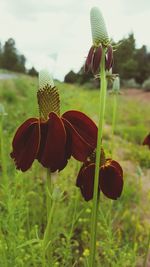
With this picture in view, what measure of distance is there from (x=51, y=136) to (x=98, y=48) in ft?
0.63

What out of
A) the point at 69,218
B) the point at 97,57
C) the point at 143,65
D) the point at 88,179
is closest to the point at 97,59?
the point at 97,57

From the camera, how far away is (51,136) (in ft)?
3.02

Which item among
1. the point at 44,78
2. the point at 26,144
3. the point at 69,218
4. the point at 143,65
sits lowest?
the point at 69,218

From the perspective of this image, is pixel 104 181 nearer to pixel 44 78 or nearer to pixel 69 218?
pixel 44 78

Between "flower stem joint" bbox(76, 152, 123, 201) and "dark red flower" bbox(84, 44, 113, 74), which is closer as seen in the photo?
"dark red flower" bbox(84, 44, 113, 74)

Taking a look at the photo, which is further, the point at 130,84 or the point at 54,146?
the point at 130,84

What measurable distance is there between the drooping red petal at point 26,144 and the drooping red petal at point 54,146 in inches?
0.9

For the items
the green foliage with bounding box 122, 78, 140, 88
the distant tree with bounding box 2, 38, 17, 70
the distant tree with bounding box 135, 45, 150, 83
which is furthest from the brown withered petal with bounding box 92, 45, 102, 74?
the distant tree with bounding box 2, 38, 17, 70

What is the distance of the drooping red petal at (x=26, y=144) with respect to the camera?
94 cm

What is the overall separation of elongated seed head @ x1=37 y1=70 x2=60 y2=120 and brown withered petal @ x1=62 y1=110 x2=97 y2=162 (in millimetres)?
34

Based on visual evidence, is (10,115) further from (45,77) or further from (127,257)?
(45,77)

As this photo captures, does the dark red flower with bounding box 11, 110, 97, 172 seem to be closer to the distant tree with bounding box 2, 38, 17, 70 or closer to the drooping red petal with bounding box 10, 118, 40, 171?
the drooping red petal with bounding box 10, 118, 40, 171

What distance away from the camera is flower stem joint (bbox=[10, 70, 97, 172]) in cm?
93

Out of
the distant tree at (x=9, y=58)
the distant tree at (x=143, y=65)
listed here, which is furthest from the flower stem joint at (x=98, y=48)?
the distant tree at (x=9, y=58)
